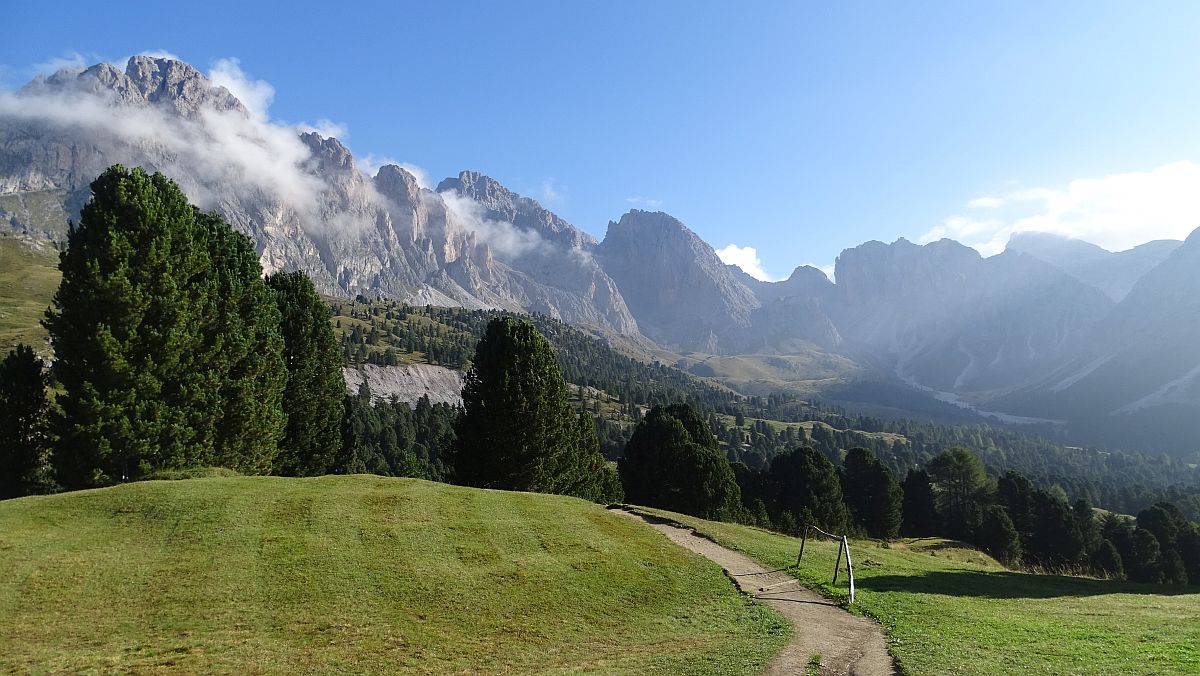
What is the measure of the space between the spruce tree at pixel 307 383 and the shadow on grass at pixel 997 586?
4712 cm

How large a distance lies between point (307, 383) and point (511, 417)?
19.0 metres

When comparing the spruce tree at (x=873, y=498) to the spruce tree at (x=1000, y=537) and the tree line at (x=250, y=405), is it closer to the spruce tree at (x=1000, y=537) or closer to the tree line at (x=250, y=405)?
the tree line at (x=250, y=405)

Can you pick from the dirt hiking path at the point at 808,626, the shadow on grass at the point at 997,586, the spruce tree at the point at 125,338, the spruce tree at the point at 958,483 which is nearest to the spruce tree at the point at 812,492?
the spruce tree at the point at 958,483

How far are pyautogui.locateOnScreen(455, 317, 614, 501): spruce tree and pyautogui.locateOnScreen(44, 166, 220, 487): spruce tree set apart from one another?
947 inches

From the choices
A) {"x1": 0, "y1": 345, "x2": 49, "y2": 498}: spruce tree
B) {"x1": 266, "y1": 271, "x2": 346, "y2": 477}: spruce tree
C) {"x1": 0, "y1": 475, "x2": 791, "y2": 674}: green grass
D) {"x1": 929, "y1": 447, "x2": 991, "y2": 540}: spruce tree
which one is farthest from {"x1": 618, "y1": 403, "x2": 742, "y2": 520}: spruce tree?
{"x1": 929, "y1": 447, "x2": 991, "y2": 540}: spruce tree

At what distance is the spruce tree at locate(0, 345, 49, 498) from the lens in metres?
42.4

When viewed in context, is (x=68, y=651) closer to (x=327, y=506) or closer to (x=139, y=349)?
(x=327, y=506)

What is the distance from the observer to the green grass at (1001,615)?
18625 mm

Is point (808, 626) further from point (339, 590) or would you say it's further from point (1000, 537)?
point (1000, 537)

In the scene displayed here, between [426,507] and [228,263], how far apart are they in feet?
95.5

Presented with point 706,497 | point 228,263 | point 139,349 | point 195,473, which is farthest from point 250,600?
point 706,497

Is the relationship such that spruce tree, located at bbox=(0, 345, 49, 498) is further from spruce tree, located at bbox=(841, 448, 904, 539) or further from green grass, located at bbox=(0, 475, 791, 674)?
spruce tree, located at bbox=(841, 448, 904, 539)

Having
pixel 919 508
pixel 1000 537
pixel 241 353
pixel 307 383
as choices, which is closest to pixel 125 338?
pixel 241 353

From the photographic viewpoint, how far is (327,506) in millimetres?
31422
